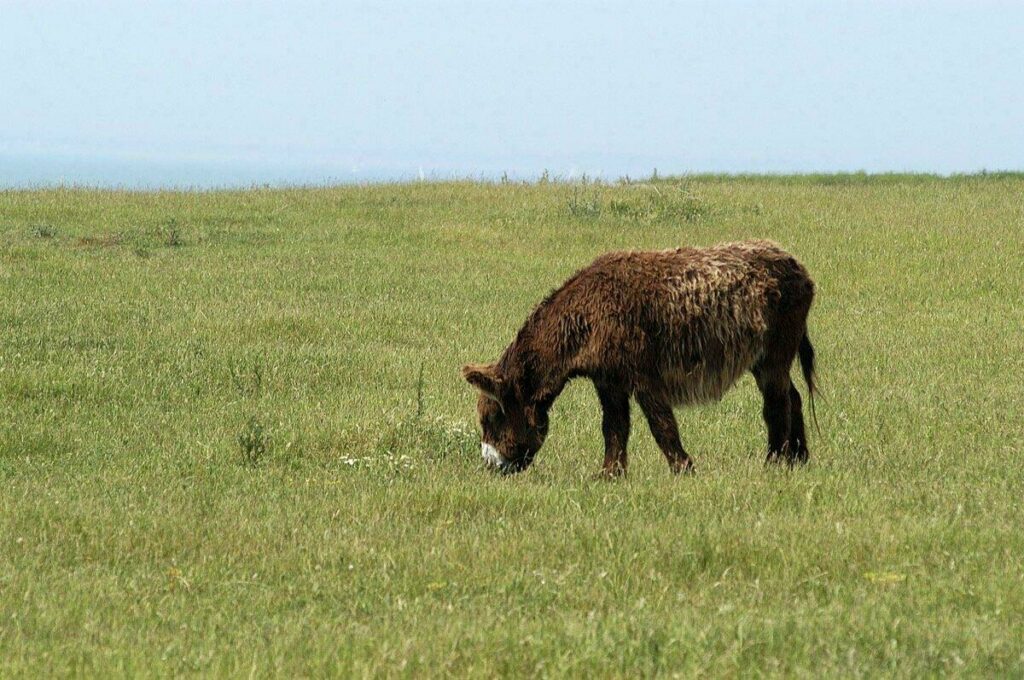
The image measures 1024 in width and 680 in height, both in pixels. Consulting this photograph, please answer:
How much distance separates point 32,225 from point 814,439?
19.5 metres

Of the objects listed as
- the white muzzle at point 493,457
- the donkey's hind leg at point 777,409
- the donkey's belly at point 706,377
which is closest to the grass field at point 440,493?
the white muzzle at point 493,457

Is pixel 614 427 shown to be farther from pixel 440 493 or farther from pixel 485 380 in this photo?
pixel 440 493

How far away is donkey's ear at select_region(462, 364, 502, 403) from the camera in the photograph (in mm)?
9789

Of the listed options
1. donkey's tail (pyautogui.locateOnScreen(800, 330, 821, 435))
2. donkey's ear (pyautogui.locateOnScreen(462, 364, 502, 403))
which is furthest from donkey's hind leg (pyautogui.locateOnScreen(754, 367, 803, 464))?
donkey's ear (pyautogui.locateOnScreen(462, 364, 502, 403))

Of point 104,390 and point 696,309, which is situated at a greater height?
point 696,309

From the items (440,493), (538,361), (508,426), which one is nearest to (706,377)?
(538,361)

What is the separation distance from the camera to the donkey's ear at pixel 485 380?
32.1ft

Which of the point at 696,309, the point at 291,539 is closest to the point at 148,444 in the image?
the point at 291,539

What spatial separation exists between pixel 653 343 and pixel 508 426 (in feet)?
4.47

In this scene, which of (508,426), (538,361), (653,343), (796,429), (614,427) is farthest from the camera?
(796,429)

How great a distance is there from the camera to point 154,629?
5.92 m

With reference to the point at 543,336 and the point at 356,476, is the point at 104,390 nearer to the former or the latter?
the point at 356,476

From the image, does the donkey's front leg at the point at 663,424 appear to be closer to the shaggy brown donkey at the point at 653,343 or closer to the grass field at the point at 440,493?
the shaggy brown donkey at the point at 653,343

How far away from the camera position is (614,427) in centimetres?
966
